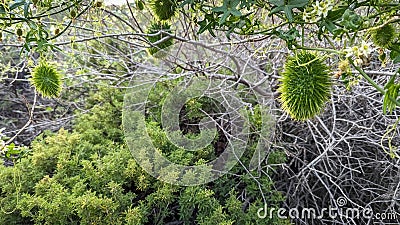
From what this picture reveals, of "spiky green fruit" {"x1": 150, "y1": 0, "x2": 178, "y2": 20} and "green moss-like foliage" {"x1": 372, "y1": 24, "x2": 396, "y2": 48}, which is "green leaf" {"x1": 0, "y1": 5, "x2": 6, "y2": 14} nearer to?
"spiky green fruit" {"x1": 150, "y1": 0, "x2": 178, "y2": 20}

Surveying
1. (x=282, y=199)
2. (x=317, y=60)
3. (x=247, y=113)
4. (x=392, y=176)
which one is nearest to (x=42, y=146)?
(x=247, y=113)

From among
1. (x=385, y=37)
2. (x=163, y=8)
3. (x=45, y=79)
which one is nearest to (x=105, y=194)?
(x=45, y=79)

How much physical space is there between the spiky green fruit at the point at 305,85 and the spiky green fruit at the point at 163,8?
0.96 feet

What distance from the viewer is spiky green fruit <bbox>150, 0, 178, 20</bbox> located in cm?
74

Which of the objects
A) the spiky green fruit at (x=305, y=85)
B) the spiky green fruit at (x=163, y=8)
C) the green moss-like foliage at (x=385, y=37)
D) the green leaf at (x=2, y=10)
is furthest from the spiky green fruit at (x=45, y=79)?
the green moss-like foliage at (x=385, y=37)

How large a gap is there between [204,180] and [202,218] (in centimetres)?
12

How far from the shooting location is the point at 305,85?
563 millimetres

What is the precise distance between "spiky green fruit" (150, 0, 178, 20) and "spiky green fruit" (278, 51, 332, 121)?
294mm

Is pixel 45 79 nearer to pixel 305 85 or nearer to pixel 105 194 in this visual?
pixel 105 194

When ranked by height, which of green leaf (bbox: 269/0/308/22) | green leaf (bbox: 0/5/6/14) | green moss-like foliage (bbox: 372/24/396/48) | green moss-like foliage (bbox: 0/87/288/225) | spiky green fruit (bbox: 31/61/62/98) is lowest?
green moss-like foliage (bbox: 0/87/288/225)

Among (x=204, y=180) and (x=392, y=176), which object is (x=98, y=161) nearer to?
(x=204, y=180)

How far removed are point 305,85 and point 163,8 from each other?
0.35 m

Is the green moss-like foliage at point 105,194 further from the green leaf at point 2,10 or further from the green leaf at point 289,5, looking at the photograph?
the green leaf at point 289,5

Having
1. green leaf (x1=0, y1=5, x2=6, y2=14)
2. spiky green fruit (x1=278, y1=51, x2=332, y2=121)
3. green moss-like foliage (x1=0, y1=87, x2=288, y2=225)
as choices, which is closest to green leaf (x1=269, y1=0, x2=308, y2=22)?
spiky green fruit (x1=278, y1=51, x2=332, y2=121)
